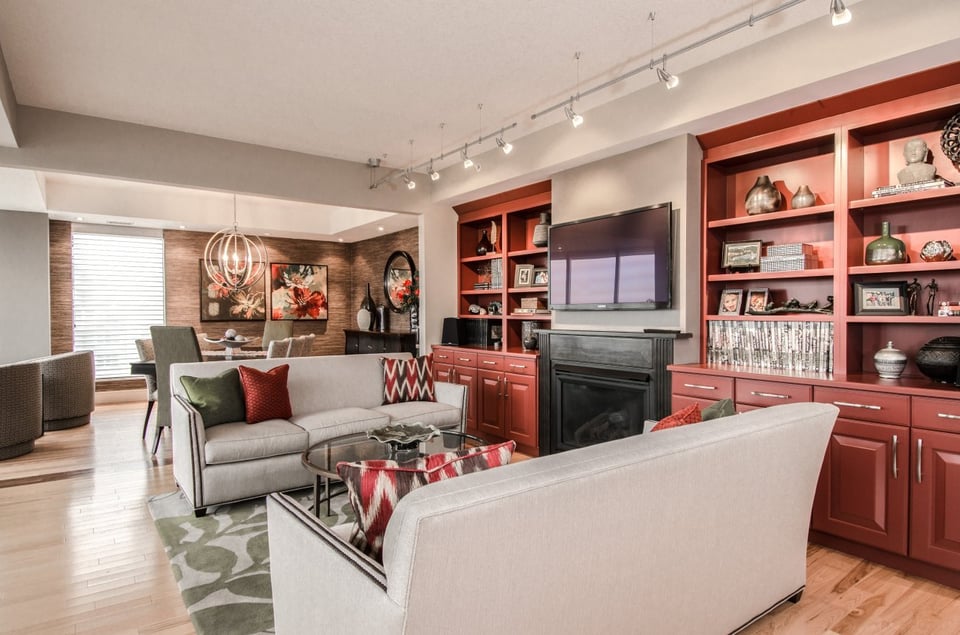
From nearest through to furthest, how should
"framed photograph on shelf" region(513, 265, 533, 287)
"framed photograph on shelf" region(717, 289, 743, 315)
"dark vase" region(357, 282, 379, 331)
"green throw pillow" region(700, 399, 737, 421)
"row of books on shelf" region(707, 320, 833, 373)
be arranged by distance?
"green throw pillow" region(700, 399, 737, 421), "row of books on shelf" region(707, 320, 833, 373), "framed photograph on shelf" region(717, 289, 743, 315), "framed photograph on shelf" region(513, 265, 533, 287), "dark vase" region(357, 282, 379, 331)

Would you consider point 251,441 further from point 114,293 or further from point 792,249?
point 114,293

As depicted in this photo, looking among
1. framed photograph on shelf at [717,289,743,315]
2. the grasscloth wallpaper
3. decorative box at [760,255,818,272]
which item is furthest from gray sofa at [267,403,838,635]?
the grasscloth wallpaper

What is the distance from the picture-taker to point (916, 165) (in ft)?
9.18

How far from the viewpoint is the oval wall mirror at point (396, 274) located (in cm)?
714

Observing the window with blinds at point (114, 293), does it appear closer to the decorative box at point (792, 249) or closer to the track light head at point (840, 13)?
the decorative box at point (792, 249)

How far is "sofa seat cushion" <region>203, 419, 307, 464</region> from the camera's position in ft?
10.6

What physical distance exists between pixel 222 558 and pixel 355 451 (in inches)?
31.7

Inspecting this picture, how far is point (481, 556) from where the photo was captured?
3.62ft

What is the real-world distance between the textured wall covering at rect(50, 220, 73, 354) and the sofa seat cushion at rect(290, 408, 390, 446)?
15.9ft

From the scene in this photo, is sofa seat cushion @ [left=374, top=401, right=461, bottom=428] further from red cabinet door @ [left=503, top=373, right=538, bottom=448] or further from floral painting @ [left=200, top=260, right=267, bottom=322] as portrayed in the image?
floral painting @ [left=200, top=260, right=267, bottom=322]

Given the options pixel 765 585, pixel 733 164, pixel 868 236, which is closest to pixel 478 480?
pixel 765 585

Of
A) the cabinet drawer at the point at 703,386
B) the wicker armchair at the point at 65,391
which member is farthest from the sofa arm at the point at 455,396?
the wicker armchair at the point at 65,391

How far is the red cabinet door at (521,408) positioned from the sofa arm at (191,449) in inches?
98.1

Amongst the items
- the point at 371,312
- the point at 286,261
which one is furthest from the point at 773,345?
the point at 286,261
